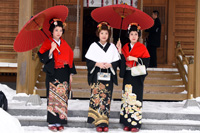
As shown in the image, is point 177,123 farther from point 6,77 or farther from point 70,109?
point 6,77

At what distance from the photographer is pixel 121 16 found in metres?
5.04

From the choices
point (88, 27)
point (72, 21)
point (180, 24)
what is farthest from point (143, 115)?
point (88, 27)

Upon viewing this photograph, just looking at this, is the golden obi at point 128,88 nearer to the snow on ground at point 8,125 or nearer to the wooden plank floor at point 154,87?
the snow on ground at point 8,125

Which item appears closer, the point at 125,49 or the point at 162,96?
the point at 125,49

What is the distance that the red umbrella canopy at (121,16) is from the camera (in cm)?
498

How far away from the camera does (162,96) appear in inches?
288

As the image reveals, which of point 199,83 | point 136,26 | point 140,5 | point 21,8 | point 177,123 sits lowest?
point 177,123

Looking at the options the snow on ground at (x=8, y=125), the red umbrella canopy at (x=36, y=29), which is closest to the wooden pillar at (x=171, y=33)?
the red umbrella canopy at (x=36, y=29)

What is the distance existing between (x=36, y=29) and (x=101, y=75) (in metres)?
1.40

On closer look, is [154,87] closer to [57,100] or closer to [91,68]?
[91,68]

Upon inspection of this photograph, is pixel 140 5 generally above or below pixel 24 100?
above

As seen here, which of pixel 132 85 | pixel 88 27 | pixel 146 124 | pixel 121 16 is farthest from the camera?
pixel 88 27

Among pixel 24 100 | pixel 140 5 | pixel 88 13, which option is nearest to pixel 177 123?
pixel 24 100

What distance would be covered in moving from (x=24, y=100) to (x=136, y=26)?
3.35 m
